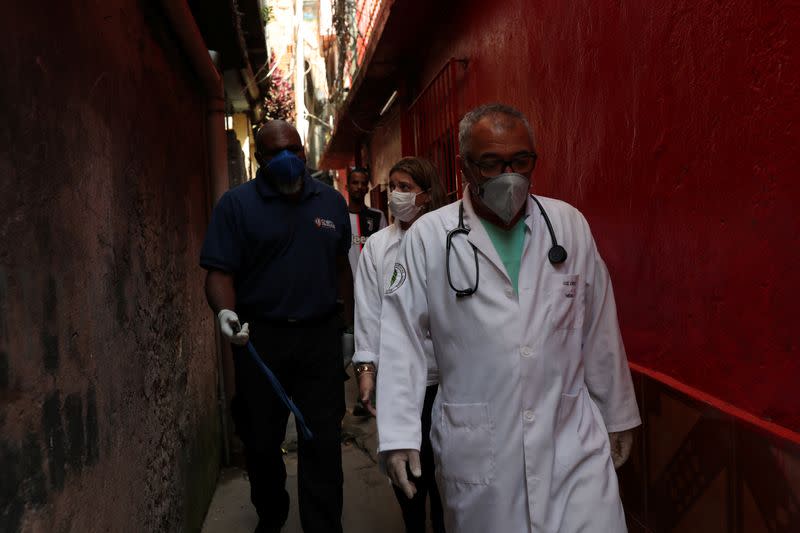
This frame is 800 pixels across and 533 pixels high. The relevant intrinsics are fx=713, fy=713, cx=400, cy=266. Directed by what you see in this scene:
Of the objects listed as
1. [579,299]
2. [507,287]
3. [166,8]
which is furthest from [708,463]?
[166,8]

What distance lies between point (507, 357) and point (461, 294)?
0.77 ft

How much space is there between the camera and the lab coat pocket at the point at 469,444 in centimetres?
209

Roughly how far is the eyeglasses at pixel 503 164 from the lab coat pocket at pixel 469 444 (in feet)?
2.35

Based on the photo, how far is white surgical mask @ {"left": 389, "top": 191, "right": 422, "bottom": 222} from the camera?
3.91 meters

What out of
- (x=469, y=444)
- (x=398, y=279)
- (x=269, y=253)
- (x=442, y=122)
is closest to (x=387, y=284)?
(x=398, y=279)

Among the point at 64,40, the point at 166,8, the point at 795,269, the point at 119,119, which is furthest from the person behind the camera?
the point at 166,8

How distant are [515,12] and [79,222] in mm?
3221

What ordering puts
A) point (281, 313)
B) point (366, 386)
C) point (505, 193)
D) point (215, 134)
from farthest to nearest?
point (215, 134), point (281, 313), point (366, 386), point (505, 193)

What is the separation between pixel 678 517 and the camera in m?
2.59

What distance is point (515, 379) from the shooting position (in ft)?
6.81

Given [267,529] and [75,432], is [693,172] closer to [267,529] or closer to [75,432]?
[75,432]

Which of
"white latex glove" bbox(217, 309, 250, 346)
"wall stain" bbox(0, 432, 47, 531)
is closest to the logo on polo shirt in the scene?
"white latex glove" bbox(217, 309, 250, 346)

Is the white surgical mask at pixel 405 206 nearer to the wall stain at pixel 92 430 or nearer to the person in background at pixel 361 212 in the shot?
the person in background at pixel 361 212

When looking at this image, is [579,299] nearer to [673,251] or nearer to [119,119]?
[673,251]
